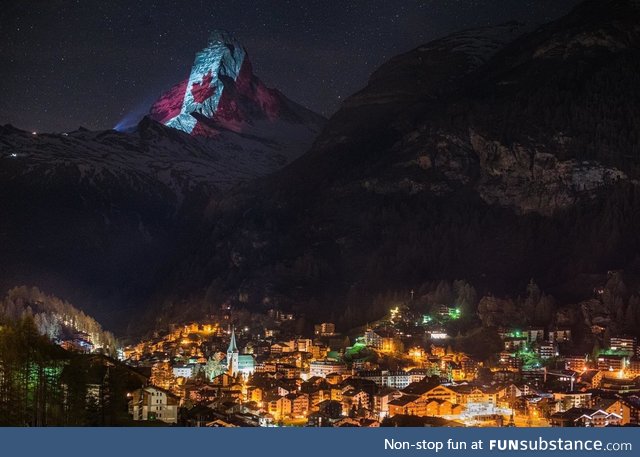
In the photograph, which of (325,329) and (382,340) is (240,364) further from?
(325,329)

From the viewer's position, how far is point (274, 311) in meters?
119

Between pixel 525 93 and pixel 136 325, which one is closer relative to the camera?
A: pixel 136 325

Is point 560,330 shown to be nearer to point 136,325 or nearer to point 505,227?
point 505,227

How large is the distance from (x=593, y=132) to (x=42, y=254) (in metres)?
85.3

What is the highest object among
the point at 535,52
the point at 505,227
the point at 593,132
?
the point at 535,52

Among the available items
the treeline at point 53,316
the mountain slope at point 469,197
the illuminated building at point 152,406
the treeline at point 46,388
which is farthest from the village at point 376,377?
the mountain slope at point 469,197

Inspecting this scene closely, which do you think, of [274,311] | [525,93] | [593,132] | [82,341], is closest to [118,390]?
[82,341]

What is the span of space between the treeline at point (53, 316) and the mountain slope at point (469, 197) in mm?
21646

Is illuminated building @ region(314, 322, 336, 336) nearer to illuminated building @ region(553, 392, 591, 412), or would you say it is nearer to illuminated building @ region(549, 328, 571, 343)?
illuminated building @ region(549, 328, 571, 343)

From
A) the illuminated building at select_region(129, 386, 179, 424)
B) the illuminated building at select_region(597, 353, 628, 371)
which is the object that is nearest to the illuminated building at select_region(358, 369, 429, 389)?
the illuminated building at select_region(597, 353, 628, 371)

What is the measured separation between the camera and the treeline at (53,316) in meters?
96.0

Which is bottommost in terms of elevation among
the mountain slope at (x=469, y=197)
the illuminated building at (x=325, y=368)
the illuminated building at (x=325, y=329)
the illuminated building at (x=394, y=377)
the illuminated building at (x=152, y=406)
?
the illuminated building at (x=152, y=406)

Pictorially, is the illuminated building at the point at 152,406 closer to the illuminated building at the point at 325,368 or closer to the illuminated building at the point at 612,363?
the illuminated building at the point at 325,368

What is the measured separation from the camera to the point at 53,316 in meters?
104
